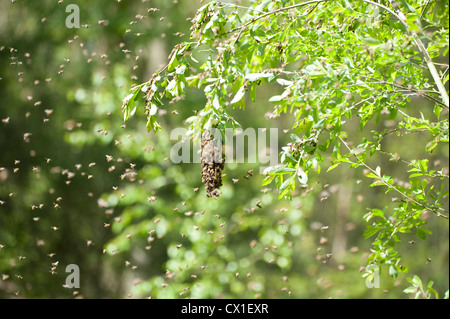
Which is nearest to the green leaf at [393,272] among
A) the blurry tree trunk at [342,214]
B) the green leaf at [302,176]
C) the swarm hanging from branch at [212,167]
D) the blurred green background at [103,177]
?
the green leaf at [302,176]

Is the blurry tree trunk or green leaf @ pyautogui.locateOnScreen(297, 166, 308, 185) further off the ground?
green leaf @ pyautogui.locateOnScreen(297, 166, 308, 185)

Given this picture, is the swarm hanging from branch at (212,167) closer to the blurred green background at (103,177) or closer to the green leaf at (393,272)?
the green leaf at (393,272)

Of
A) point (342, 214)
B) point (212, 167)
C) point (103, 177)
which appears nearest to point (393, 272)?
point (212, 167)

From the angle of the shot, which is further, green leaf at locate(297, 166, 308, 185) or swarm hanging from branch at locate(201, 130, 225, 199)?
swarm hanging from branch at locate(201, 130, 225, 199)

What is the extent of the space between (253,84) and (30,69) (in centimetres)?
426

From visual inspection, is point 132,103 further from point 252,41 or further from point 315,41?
point 315,41

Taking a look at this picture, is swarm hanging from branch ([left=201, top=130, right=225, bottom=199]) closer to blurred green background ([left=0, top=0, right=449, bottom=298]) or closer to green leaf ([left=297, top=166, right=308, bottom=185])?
green leaf ([left=297, top=166, right=308, bottom=185])

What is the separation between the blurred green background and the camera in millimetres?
4617

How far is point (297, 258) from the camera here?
28.5 feet

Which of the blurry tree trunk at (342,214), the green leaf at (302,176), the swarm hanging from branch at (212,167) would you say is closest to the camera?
the green leaf at (302,176)

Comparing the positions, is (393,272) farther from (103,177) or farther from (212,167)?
(103,177)

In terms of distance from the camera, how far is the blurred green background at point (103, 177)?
15.1 feet

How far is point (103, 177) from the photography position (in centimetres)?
579

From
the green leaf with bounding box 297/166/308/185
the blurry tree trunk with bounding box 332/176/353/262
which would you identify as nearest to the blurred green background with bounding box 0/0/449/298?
the green leaf with bounding box 297/166/308/185
